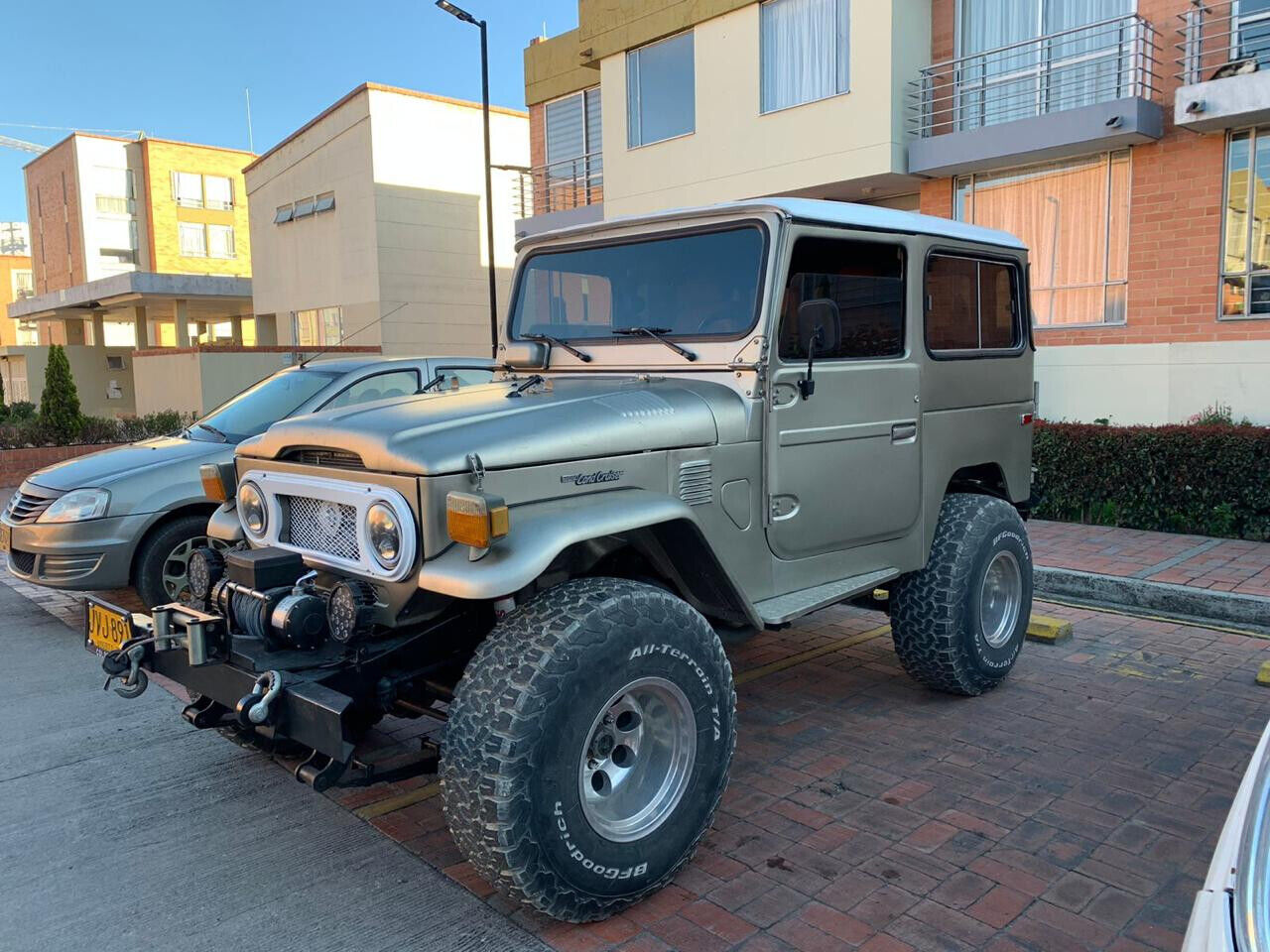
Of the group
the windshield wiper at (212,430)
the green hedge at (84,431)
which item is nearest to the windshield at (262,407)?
the windshield wiper at (212,430)

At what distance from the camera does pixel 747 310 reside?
12.6 ft

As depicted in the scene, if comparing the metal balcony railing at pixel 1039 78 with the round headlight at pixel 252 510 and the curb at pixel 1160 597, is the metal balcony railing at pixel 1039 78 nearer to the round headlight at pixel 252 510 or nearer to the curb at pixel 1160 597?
the curb at pixel 1160 597

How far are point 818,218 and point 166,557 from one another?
4.90m

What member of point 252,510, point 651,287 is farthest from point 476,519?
point 651,287

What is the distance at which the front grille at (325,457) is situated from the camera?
10.7 feet

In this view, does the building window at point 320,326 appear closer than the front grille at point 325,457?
No

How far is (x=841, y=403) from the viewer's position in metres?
4.14

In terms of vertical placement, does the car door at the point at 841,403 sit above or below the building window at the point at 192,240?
below

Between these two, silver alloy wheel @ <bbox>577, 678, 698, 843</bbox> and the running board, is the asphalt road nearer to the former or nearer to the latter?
silver alloy wheel @ <bbox>577, 678, 698, 843</bbox>

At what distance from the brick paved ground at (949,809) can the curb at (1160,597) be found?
64 cm

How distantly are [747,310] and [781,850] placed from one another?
205cm

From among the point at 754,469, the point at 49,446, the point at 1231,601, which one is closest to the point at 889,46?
the point at 1231,601

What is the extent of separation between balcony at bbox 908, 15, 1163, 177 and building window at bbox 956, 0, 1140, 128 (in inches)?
0.5

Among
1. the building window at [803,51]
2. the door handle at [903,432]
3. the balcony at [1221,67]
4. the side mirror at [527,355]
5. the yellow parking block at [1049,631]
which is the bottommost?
the yellow parking block at [1049,631]
